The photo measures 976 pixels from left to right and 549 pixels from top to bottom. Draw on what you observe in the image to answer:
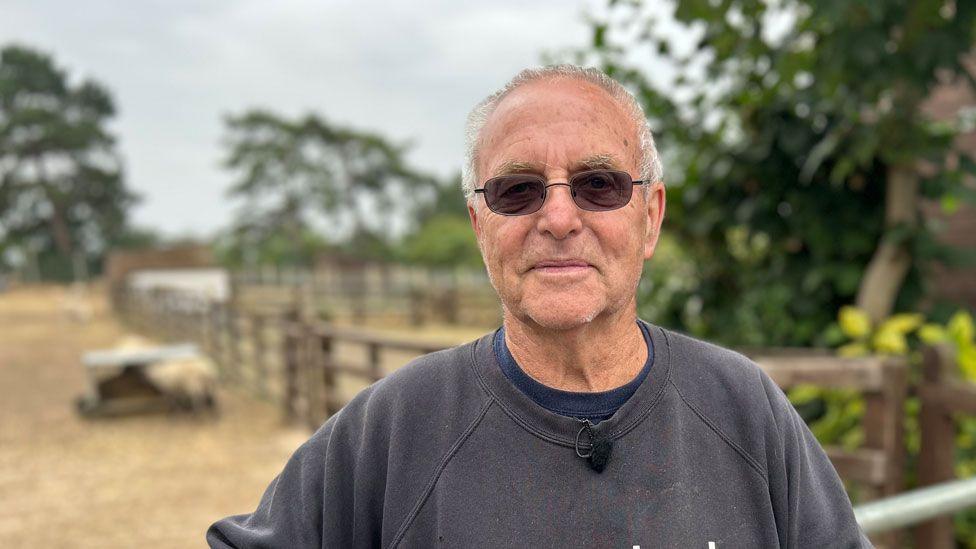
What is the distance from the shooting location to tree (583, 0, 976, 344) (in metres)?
3.36

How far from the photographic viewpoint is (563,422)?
107cm

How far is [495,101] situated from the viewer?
118 centimetres

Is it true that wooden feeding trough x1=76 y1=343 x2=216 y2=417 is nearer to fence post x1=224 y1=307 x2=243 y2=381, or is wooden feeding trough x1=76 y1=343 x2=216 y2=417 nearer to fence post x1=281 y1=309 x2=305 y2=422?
fence post x1=281 y1=309 x2=305 y2=422

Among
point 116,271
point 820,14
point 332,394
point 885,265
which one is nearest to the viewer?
point 820,14

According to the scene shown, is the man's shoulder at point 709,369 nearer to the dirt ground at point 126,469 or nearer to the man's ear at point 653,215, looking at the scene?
the man's ear at point 653,215

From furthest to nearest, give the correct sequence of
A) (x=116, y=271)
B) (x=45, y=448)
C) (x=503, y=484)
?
(x=116, y=271)
(x=45, y=448)
(x=503, y=484)

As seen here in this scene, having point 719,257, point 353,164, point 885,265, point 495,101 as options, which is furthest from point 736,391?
point 353,164

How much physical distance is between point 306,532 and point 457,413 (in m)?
0.25

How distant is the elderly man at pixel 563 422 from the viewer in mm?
1049

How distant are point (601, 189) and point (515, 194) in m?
0.12

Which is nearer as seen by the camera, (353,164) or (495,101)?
(495,101)

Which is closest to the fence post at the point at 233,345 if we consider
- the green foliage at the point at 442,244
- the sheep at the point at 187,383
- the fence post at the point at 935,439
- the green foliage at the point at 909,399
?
the sheep at the point at 187,383

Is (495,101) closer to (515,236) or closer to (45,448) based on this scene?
(515,236)

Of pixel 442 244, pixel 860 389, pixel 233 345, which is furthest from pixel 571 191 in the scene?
pixel 442 244
